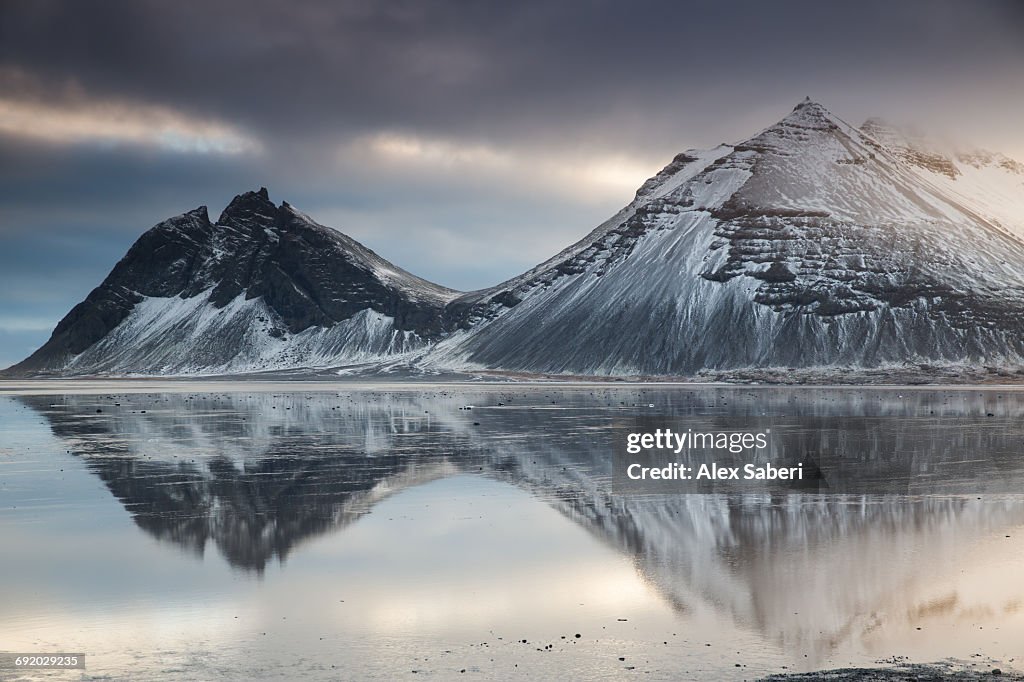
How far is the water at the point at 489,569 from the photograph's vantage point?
16.4m

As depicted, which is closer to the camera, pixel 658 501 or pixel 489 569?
pixel 489 569

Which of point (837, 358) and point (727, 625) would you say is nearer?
point (727, 625)

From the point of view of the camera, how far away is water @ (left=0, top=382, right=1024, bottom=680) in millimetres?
16438

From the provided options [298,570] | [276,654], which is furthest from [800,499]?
[276,654]

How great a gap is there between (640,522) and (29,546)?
16.5m

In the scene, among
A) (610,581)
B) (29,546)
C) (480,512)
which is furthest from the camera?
(480,512)

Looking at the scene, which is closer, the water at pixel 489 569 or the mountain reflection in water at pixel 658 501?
the water at pixel 489 569

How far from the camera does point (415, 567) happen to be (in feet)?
74.8

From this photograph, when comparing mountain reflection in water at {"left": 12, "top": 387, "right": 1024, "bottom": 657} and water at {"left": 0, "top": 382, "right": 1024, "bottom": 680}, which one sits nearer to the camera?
water at {"left": 0, "top": 382, "right": 1024, "bottom": 680}

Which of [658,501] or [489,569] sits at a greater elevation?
[658,501]

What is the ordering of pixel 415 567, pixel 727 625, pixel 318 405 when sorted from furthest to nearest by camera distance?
pixel 318 405 < pixel 415 567 < pixel 727 625

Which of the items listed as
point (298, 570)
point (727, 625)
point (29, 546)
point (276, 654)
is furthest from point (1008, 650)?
point (29, 546)

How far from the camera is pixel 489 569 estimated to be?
2261 centimetres

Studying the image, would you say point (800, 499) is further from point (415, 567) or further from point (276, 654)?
point (276, 654)
